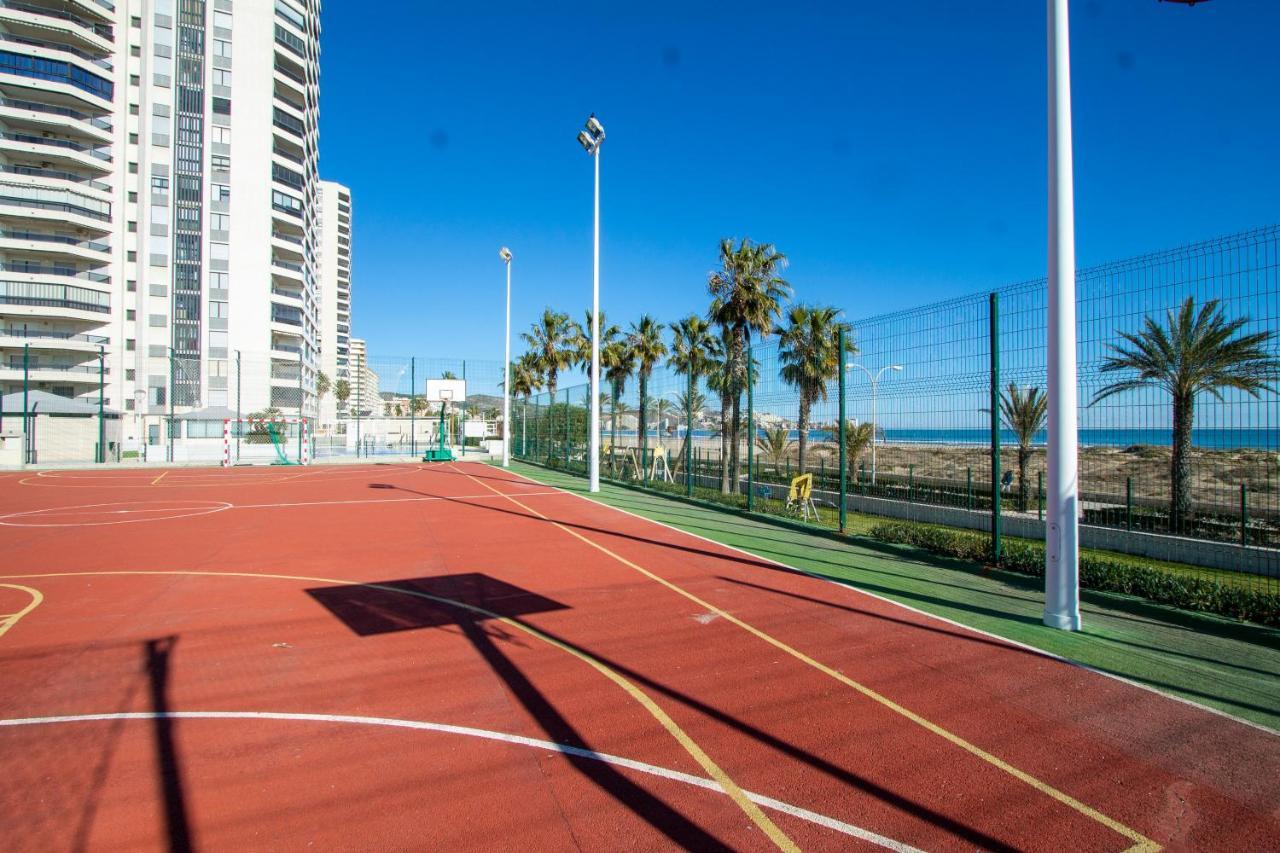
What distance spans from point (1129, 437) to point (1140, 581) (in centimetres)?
256

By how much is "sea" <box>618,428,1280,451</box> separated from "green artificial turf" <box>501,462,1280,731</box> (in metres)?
2.09

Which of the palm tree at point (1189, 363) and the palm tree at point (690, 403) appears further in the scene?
the palm tree at point (690, 403)

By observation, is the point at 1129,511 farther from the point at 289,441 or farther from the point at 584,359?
the point at 289,441

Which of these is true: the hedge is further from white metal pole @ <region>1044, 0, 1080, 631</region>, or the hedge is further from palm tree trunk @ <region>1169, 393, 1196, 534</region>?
palm tree trunk @ <region>1169, 393, 1196, 534</region>

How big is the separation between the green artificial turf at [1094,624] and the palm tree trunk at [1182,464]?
3.24 m

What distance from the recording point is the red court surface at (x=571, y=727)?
3461 millimetres

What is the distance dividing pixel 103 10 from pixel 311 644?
77.9 m

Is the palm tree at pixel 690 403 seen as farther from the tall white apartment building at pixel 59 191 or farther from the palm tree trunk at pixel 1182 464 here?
the tall white apartment building at pixel 59 191

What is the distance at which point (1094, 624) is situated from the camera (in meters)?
6.98

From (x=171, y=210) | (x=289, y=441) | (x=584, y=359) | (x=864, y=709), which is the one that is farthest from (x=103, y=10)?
(x=864, y=709)

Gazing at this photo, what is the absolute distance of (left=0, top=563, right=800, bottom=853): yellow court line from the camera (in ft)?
11.5

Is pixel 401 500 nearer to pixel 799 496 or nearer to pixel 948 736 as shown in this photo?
pixel 799 496

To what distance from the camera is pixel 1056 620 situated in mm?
6820

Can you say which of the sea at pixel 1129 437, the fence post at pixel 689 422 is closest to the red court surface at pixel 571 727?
the sea at pixel 1129 437
